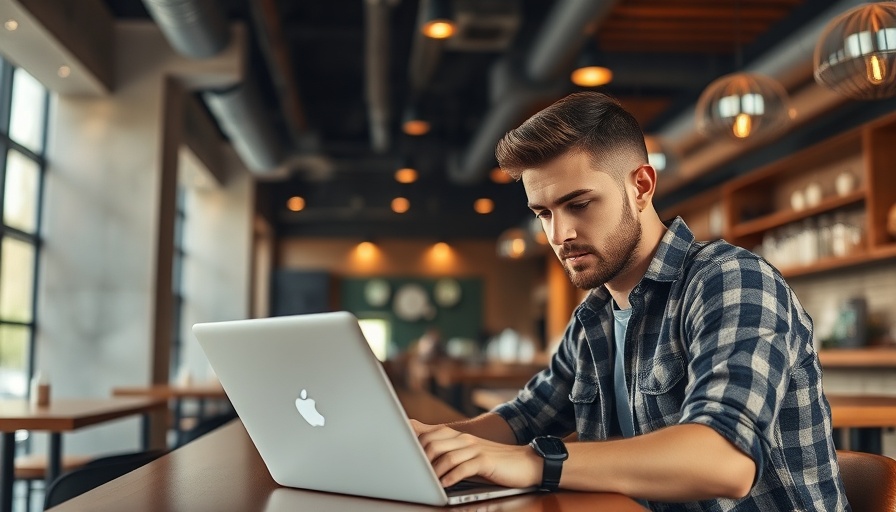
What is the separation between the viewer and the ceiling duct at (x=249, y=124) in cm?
729

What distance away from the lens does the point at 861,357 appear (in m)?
5.26

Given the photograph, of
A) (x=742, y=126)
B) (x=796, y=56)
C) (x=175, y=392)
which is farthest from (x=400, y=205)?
(x=742, y=126)

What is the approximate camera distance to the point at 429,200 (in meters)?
13.1

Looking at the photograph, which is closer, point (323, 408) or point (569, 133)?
point (323, 408)

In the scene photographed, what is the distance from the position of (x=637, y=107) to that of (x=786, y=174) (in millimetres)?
2114

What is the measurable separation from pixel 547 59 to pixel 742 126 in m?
2.08

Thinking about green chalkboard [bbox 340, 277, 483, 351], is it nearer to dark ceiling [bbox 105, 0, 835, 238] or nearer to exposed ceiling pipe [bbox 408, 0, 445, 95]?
dark ceiling [bbox 105, 0, 835, 238]

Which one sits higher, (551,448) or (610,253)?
(610,253)

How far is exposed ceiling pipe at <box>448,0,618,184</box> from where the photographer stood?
5.29 m

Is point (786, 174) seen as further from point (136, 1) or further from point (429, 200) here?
point (429, 200)

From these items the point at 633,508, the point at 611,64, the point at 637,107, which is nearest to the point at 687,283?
the point at 633,508

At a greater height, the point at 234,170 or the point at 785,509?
the point at 234,170

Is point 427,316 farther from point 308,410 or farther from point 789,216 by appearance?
point 308,410

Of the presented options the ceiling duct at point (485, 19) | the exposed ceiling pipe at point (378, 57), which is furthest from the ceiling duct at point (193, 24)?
the ceiling duct at point (485, 19)
